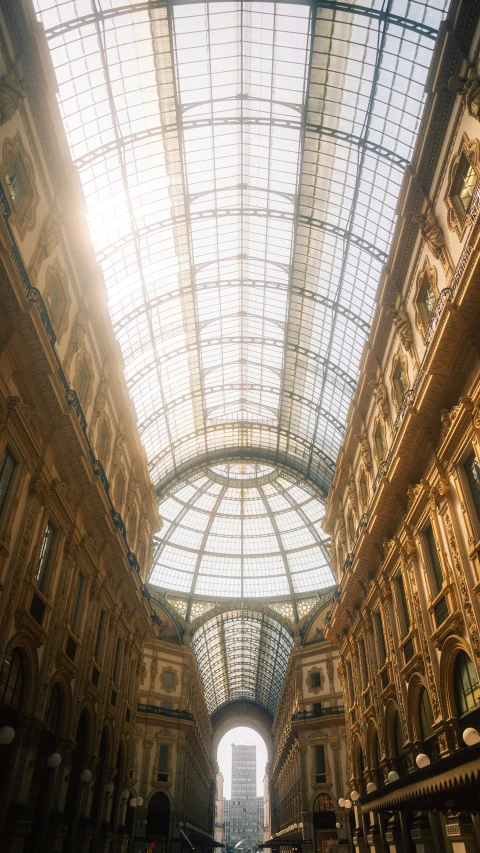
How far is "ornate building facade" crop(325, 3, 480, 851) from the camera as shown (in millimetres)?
15539

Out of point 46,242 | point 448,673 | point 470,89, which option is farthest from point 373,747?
point 470,89

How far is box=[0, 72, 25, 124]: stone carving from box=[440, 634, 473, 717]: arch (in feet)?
63.7

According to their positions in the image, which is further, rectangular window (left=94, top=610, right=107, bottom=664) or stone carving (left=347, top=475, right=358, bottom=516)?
stone carving (left=347, top=475, right=358, bottom=516)

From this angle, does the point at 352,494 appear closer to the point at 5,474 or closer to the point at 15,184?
the point at 5,474

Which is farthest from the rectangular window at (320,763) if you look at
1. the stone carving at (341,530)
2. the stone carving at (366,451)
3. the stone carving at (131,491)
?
the stone carving at (366,451)

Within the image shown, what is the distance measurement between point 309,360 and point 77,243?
24.6 m

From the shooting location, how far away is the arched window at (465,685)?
15961 millimetres

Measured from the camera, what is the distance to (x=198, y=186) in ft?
103

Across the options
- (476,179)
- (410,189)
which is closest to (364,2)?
(410,189)

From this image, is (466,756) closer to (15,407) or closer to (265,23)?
(15,407)

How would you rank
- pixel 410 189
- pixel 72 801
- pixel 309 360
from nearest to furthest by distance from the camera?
pixel 410 189
pixel 72 801
pixel 309 360

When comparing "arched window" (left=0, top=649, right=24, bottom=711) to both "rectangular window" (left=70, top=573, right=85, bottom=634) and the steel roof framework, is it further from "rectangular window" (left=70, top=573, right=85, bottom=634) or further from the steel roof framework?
the steel roof framework

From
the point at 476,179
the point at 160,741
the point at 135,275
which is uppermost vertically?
the point at 135,275

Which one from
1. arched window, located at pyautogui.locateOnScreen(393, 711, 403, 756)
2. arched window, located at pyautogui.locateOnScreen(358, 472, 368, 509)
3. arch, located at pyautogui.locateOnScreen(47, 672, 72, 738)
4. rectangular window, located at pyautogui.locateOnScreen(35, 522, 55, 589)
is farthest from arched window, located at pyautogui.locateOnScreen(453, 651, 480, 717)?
rectangular window, located at pyautogui.locateOnScreen(35, 522, 55, 589)
